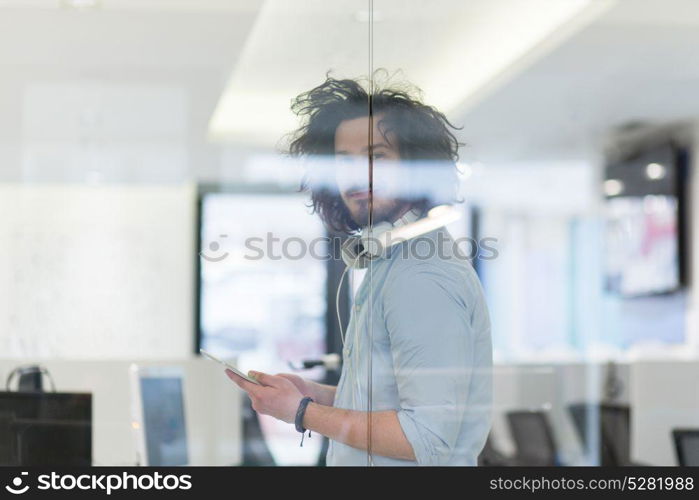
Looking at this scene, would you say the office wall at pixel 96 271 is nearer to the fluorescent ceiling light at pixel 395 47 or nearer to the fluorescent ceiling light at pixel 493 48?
the fluorescent ceiling light at pixel 395 47

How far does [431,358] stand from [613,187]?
516 centimetres

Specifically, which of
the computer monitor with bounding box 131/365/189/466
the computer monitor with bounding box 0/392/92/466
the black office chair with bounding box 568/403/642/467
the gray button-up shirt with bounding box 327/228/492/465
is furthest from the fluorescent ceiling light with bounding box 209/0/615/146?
the black office chair with bounding box 568/403/642/467

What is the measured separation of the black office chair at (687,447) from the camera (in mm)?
3551

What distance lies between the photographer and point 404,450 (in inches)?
106

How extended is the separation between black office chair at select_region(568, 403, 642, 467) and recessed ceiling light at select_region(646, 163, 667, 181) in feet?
5.57

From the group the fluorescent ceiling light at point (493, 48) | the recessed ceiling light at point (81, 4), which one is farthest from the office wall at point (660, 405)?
the recessed ceiling light at point (81, 4)

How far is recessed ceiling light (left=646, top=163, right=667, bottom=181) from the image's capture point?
7.34 m

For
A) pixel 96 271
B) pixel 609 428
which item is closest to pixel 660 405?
pixel 609 428

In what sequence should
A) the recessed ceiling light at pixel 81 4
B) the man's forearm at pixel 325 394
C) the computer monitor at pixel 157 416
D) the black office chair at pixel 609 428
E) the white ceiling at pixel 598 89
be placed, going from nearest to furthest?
the man's forearm at pixel 325 394 → the computer monitor at pixel 157 416 → the recessed ceiling light at pixel 81 4 → the white ceiling at pixel 598 89 → the black office chair at pixel 609 428

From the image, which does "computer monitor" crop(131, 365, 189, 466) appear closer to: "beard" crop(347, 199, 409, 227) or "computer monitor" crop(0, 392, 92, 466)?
"computer monitor" crop(0, 392, 92, 466)

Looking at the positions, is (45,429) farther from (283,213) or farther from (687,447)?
(687,447)

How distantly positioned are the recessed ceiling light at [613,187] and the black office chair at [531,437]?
199cm

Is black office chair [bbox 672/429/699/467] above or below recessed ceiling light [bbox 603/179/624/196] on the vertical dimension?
below
